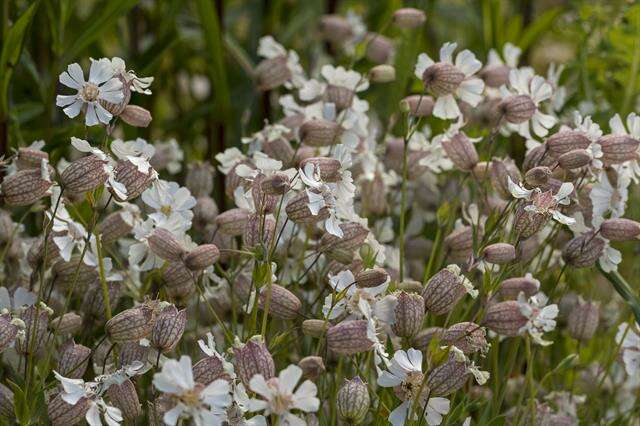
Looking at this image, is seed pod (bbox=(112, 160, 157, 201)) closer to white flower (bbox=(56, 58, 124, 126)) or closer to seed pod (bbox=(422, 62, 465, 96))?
white flower (bbox=(56, 58, 124, 126))

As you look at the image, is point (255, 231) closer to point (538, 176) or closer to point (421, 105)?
point (538, 176)

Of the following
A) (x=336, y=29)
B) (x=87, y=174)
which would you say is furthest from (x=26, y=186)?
(x=336, y=29)

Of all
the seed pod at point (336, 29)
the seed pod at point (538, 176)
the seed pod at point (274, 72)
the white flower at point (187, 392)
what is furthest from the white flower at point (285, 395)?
the seed pod at point (336, 29)

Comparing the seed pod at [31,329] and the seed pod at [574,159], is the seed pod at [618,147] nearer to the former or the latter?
the seed pod at [574,159]

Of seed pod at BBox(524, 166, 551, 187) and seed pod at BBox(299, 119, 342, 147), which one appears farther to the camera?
seed pod at BBox(299, 119, 342, 147)

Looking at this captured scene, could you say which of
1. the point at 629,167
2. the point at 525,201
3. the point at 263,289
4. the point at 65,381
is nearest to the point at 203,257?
the point at 263,289

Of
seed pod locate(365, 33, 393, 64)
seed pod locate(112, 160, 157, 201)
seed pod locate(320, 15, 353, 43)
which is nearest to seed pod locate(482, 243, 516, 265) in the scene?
seed pod locate(112, 160, 157, 201)
